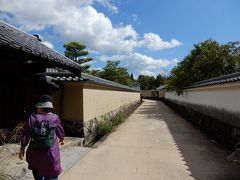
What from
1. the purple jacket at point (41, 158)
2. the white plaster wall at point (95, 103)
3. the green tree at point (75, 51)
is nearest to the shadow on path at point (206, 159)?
the white plaster wall at point (95, 103)

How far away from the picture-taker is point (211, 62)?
23438 mm

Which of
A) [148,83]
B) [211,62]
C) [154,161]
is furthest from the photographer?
[148,83]

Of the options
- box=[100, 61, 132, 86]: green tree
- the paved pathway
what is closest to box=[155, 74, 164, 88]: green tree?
box=[100, 61, 132, 86]: green tree

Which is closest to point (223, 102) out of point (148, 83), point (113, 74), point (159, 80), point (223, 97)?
point (223, 97)

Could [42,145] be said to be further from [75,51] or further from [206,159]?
[75,51]

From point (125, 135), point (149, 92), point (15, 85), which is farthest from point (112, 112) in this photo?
point (149, 92)

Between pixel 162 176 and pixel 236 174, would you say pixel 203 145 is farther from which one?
pixel 162 176

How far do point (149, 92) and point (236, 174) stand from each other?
75438 mm

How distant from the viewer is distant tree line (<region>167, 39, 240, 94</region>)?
23.1 metres

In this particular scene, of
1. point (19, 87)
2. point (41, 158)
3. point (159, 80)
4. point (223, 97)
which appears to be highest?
point (159, 80)

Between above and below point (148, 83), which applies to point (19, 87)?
below

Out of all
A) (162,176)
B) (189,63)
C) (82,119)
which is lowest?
(162,176)

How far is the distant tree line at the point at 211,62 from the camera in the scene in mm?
23125

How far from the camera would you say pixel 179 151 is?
31.6ft
